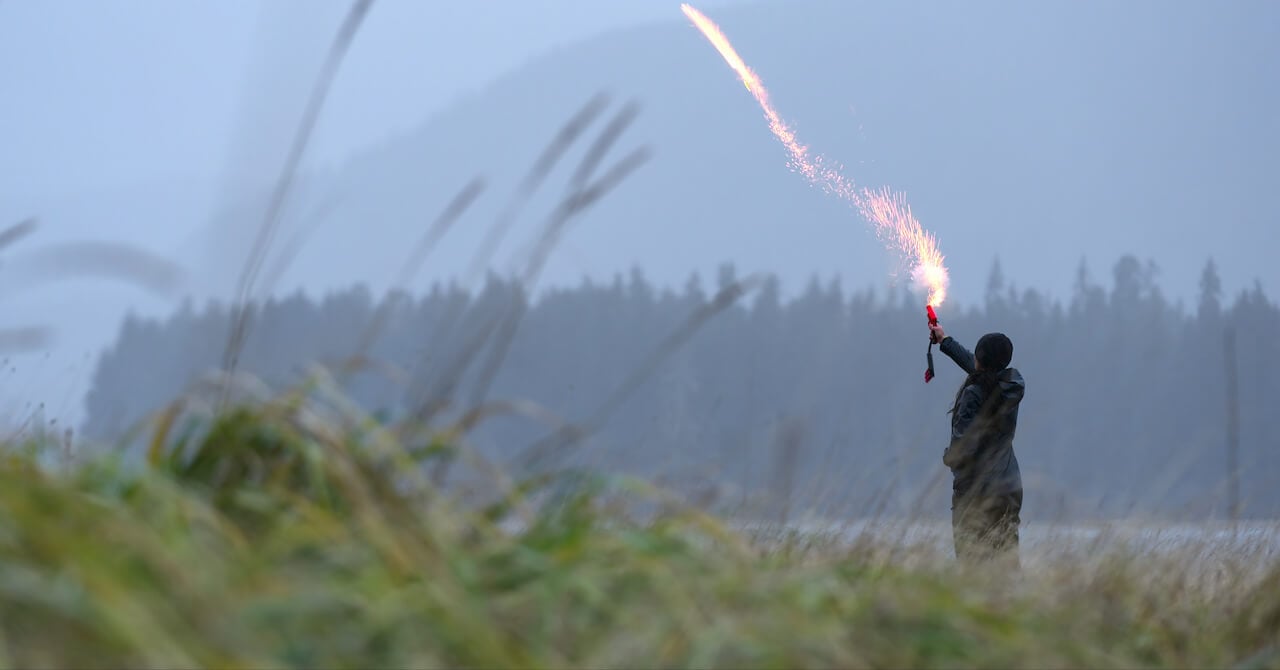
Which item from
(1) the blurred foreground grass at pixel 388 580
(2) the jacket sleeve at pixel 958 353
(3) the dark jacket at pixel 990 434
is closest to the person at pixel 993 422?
(3) the dark jacket at pixel 990 434

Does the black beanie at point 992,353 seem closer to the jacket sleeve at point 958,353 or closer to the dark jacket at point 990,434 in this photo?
the dark jacket at point 990,434

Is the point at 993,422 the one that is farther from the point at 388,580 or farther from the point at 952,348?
the point at 388,580

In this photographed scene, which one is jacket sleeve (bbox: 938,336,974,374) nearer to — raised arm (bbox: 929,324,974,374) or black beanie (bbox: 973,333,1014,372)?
raised arm (bbox: 929,324,974,374)

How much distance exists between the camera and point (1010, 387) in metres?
6.23

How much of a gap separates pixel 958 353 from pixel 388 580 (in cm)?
543

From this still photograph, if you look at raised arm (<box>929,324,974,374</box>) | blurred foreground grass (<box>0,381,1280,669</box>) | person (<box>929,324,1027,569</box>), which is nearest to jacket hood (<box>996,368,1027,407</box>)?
person (<box>929,324,1027,569</box>)

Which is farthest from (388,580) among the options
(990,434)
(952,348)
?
(952,348)

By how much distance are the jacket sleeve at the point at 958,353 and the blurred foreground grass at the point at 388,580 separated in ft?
13.2

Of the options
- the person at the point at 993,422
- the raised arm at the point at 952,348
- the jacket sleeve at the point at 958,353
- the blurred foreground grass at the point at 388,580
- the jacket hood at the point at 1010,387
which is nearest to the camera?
the blurred foreground grass at the point at 388,580

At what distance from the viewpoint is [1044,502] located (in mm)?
4043

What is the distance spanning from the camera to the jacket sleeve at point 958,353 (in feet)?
21.9

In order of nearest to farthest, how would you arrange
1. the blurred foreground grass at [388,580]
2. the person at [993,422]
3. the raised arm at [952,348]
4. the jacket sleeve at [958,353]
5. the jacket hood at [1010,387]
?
1. the blurred foreground grass at [388,580]
2. the person at [993,422]
3. the jacket hood at [1010,387]
4. the raised arm at [952,348]
5. the jacket sleeve at [958,353]

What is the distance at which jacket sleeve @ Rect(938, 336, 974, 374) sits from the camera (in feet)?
21.9

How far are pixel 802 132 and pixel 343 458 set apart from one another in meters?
4.36
